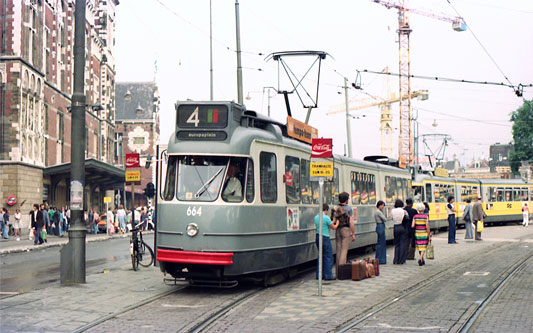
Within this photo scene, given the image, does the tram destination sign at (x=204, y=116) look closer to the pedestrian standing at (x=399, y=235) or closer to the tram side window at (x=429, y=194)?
the pedestrian standing at (x=399, y=235)

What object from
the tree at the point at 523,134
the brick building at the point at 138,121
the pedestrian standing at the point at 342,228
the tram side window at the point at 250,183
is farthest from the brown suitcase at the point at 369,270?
the brick building at the point at 138,121

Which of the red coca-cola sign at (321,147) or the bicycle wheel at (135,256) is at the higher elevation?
the red coca-cola sign at (321,147)

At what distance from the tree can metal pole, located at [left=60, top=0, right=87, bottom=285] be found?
65.8 meters

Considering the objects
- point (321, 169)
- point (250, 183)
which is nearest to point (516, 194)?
point (321, 169)

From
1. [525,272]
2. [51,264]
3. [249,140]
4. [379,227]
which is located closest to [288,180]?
[249,140]

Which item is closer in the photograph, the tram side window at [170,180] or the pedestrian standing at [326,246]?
the tram side window at [170,180]

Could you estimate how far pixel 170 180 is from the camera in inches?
480

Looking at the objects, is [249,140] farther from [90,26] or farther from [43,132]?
[90,26]

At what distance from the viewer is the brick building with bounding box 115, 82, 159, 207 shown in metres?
90.2

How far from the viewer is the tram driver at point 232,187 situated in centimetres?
1184

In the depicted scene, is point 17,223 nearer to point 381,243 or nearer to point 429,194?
point 429,194

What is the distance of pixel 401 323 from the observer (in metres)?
9.12

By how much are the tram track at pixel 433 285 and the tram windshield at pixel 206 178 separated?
10.4ft

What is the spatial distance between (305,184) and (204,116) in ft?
10.9
